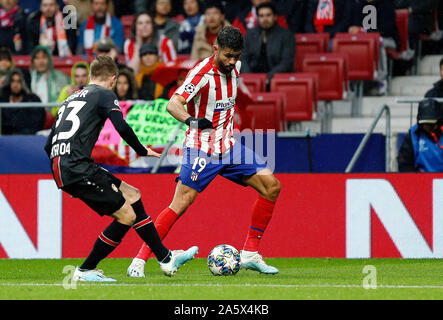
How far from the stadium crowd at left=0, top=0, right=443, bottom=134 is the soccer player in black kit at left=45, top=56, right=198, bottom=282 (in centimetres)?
441

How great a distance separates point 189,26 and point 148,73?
5.55ft

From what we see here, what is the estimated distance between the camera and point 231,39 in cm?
768

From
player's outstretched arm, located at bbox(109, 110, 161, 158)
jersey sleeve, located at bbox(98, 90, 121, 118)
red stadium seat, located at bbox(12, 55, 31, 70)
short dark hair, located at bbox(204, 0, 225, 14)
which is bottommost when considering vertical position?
red stadium seat, located at bbox(12, 55, 31, 70)

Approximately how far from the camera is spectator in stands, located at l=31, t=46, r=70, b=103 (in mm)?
12797

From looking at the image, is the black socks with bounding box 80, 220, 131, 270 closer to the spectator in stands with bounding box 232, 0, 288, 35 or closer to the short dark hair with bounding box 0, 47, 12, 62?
the short dark hair with bounding box 0, 47, 12, 62

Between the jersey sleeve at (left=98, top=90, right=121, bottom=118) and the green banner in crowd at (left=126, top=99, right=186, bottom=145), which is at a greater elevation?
the jersey sleeve at (left=98, top=90, right=121, bottom=118)

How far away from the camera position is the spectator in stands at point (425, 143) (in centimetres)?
1009

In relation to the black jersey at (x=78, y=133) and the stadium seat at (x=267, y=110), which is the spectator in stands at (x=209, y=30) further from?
the black jersey at (x=78, y=133)

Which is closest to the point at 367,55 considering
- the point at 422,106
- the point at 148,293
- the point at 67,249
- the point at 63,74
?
the point at 422,106

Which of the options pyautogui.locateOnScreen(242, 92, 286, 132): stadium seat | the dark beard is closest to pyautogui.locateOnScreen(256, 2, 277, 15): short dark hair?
pyautogui.locateOnScreen(242, 92, 286, 132): stadium seat

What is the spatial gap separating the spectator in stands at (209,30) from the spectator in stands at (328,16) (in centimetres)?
141

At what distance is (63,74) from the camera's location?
12938mm

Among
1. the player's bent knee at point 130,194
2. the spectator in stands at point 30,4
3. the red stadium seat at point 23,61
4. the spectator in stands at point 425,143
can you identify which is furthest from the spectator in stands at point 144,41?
the player's bent knee at point 130,194
